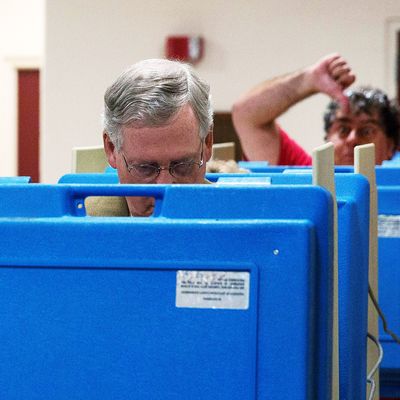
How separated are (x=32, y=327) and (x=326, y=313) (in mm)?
301

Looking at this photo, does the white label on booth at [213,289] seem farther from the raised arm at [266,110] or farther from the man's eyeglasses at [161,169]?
the raised arm at [266,110]

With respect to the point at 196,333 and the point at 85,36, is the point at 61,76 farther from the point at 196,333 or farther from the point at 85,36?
the point at 196,333

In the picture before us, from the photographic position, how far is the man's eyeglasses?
136 cm

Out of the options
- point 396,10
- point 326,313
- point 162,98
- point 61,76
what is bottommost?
point 326,313

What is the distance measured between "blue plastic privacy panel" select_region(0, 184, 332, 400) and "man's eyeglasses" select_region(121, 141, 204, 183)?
1.42 feet

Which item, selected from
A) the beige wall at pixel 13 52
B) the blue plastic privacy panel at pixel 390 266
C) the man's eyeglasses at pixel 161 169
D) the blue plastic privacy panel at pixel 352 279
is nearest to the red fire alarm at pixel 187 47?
the beige wall at pixel 13 52

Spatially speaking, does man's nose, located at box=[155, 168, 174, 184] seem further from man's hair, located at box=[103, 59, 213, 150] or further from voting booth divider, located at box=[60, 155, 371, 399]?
voting booth divider, located at box=[60, 155, 371, 399]

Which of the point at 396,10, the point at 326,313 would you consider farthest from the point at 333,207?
the point at 396,10

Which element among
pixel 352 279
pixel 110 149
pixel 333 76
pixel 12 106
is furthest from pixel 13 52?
pixel 352 279

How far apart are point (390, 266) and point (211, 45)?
3956 millimetres

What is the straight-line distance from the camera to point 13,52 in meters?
8.72

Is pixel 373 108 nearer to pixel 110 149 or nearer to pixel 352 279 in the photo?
pixel 110 149

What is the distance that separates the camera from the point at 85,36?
5.77m

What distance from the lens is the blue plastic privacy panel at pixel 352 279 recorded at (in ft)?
3.53
